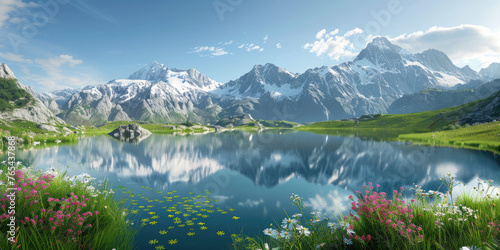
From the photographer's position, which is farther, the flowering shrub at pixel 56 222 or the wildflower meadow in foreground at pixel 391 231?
the flowering shrub at pixel 56 222

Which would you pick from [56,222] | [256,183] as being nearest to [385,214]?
[56,222]

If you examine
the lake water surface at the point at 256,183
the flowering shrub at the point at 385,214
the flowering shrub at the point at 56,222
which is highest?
the flowering shrub at the point at 385,214

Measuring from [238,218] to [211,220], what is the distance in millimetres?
1940

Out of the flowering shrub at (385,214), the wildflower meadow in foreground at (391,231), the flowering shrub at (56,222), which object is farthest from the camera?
the flowering shrub at (56,222)

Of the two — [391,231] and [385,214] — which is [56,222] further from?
[385,214]

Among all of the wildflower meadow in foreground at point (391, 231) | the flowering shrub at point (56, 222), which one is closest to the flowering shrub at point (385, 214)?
the wildflower meadow in foreground at point (391, 231)

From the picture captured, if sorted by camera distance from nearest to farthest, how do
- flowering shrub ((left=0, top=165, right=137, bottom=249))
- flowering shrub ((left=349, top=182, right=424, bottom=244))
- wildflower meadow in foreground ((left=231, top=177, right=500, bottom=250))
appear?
wildflower meadow in foreground ((left=231, top=177, right=500, bottom=250))
flowering shrub ((left=349, top=182, right=424, bottom=244))
flowering shrub ((left=0, top=165, right=137, bottom=249))

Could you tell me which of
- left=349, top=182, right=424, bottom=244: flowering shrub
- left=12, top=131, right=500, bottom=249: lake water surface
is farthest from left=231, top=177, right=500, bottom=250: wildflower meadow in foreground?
left=12, top=131, right=500, bottom=249: lake water surface

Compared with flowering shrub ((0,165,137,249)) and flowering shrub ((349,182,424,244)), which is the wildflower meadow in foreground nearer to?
flowering shrub ((349,182,424,244))

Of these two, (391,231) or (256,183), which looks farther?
(256,183)

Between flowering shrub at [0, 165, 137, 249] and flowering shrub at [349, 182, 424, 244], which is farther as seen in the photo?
flowering shrub at [0, 165, 137, 249]

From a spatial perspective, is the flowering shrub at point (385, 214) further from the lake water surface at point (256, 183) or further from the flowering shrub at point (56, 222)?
the flowering shrub at point (56, 222)

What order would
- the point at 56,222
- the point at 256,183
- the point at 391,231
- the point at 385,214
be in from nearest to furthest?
the point at 391,231, the point at 56,222, the point at 385,214, the point at 256,183

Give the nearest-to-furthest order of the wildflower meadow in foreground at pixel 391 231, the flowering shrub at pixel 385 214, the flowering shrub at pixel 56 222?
the wildflower meadow in foreground at pixel 391 231 → the flowering shrub at pixel 385 214 → the flowering shrub at pixel 56 222
